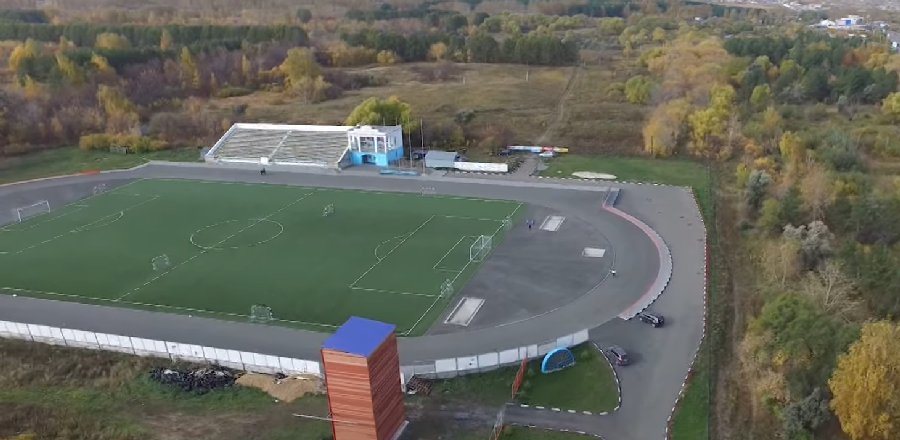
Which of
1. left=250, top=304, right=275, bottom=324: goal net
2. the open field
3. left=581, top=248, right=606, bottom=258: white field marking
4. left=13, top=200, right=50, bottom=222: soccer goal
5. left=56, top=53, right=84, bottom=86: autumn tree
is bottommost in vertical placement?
the open field

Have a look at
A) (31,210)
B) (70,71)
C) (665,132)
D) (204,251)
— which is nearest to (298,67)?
(70,71)

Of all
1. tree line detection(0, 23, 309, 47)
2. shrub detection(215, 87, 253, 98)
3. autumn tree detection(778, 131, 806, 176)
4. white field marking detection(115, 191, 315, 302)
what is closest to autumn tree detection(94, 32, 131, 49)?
tree line detection(0, 23, 309, 47)

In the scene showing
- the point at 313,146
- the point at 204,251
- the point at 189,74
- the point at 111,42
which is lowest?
the point at 204,251

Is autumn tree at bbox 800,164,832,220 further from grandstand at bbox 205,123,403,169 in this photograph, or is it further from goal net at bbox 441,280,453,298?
grandstand at bbox 205,123,403,169

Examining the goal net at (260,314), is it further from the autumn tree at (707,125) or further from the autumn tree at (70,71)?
the autumn tree at (70,71)

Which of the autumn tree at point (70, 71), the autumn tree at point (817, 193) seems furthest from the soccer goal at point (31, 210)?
the autumn tree at point (817, 193)

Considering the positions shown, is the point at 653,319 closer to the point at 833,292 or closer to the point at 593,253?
the point at 833,292

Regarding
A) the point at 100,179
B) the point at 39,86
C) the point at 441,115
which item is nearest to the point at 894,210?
the point at 441,115
